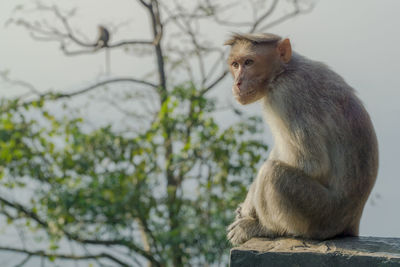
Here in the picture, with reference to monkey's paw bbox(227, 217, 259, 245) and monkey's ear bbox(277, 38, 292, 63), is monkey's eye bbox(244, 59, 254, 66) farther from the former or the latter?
monkey's paw bbox(227, 217, 259, 245)

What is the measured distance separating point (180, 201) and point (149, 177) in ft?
1.83

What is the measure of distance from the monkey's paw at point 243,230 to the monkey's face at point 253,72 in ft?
2.62

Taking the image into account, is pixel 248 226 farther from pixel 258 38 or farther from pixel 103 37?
pixel 103 37

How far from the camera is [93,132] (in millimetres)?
7977

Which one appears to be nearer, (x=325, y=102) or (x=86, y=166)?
(x=325, y=102)

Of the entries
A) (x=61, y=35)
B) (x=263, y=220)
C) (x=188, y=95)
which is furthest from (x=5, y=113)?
(x=263, y=220)

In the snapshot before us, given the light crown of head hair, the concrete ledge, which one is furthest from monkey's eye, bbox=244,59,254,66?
the concrete ledge

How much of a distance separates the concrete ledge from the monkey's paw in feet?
1.06

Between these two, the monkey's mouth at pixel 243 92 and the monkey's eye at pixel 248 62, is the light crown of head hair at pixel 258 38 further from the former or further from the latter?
the monkey's mouth at pixel 243 92

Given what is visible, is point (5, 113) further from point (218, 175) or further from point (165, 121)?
point (218, 175)

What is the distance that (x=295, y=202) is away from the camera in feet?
10.9

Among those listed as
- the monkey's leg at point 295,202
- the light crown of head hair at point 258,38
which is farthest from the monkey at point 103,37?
the monkey's leg at point 295,202

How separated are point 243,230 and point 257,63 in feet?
3.66

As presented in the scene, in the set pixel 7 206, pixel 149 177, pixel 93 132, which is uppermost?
pixel 93 132
